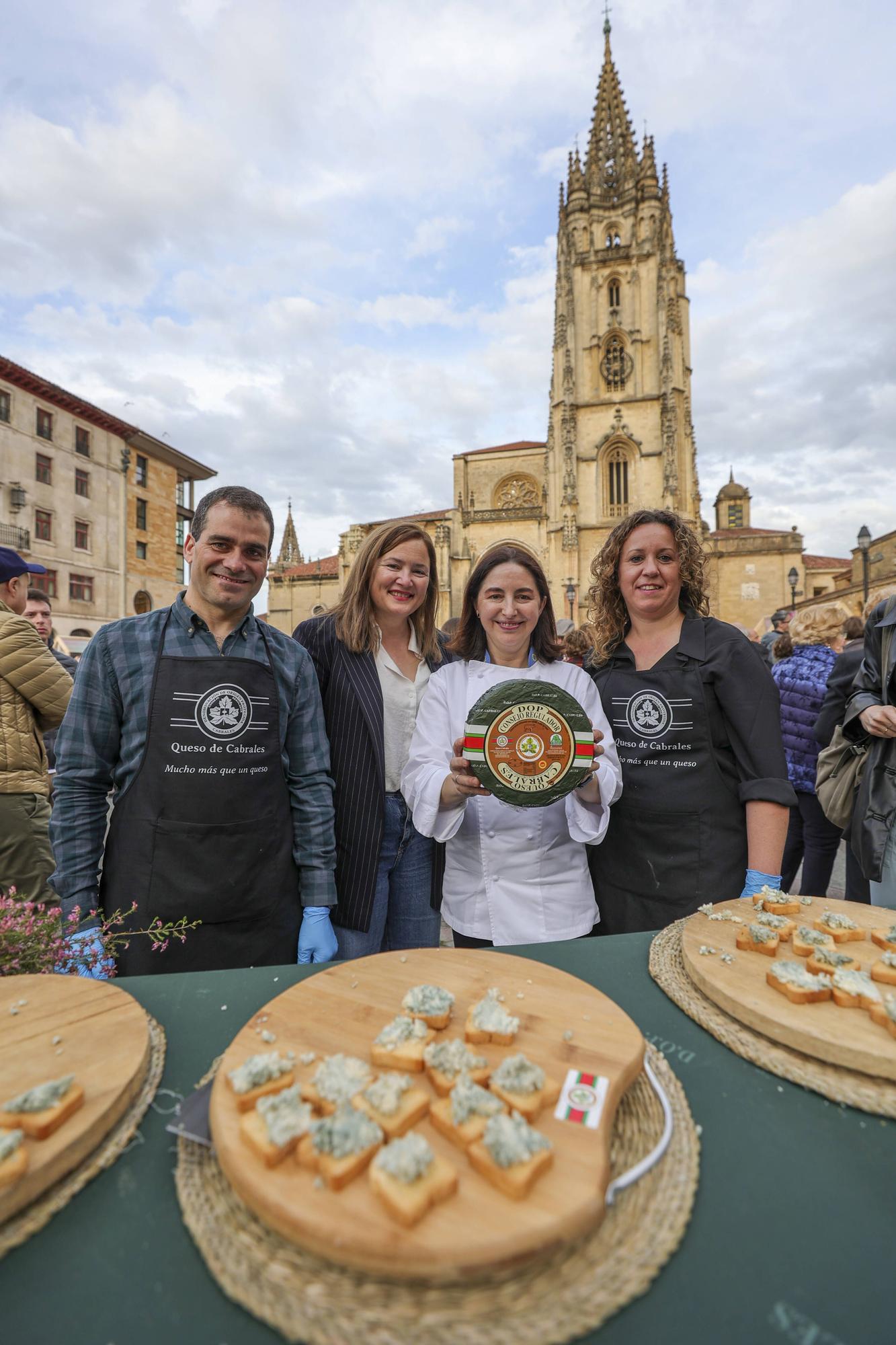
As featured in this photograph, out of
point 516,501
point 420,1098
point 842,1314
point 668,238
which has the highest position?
point 668,238

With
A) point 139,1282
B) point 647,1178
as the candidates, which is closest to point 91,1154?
point 139,1282

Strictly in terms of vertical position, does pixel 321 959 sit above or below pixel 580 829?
below

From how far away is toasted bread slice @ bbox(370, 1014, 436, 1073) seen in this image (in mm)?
1206

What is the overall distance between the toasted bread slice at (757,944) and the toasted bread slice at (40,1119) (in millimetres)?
1599

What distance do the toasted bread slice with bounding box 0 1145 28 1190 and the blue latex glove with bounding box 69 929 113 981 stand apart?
68cm

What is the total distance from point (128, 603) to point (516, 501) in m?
25.6

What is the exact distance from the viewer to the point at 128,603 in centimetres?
3272

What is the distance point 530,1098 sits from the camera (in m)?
1.08

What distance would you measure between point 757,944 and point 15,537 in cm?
3236

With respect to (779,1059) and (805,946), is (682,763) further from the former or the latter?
(779,1059)

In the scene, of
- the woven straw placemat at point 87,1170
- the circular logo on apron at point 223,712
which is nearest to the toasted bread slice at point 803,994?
the woven straw placemat at point 87,1170

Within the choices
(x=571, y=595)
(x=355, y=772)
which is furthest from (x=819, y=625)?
(x=571, y=595)

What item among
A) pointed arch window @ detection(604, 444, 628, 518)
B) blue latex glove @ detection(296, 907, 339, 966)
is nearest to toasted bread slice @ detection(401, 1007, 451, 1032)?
blue latex glove @ detection(296, 907, 339, 966)

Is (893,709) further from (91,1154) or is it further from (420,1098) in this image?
(91,1154)
